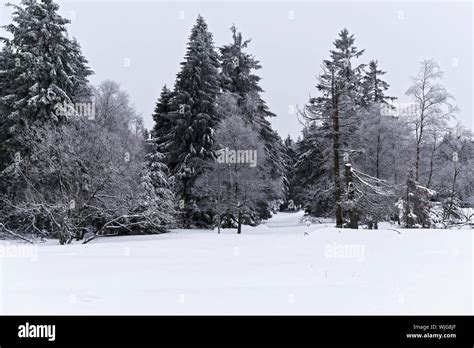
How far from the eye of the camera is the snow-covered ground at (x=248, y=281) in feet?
20.3

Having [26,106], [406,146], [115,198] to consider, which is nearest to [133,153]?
[115,198]

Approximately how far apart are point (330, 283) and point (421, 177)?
33.2m

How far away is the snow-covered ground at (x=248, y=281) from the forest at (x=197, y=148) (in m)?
10.3

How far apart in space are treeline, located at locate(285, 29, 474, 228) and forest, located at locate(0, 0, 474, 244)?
106 millimetres

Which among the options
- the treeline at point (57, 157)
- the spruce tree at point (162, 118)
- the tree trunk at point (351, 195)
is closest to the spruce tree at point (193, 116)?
the spruce tree at point (162, 118)

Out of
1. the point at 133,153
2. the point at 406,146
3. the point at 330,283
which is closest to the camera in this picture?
the point at 330,283

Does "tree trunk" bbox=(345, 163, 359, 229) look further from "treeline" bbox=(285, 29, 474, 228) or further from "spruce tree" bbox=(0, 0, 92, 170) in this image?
"spruce tree" bbox=(0, 0, 92, 170)

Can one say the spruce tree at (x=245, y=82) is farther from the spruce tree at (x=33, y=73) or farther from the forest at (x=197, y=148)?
the spruce tree at (x=33, y=73)

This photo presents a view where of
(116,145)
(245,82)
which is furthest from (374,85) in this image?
(116,145)

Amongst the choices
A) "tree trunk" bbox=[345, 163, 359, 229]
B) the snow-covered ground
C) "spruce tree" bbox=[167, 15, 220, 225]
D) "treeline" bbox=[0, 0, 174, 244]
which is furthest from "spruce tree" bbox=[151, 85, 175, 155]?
the snow-covered ground

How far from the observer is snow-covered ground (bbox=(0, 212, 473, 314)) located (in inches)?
244

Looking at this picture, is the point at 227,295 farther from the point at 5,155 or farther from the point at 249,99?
the point at 249,99

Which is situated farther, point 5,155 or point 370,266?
point 5,155
